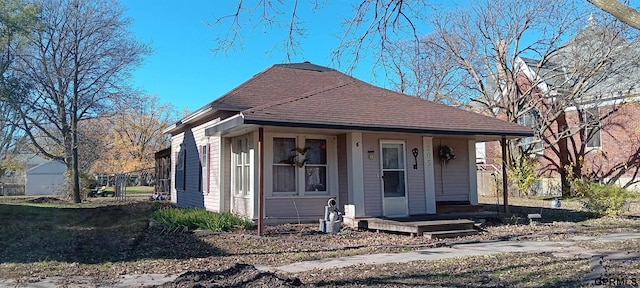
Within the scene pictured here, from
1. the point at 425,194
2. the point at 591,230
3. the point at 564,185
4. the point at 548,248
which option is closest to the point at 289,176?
the point at 425,194

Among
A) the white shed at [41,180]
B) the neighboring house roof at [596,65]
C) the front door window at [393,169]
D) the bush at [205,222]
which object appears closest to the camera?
the bush at [205,222]

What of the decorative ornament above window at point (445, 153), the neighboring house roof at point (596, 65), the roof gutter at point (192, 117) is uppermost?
Result: the neighboring house roof at point (596, 65)

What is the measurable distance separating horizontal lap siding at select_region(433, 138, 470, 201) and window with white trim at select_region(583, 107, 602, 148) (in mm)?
10647

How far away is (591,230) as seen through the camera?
10422 mm

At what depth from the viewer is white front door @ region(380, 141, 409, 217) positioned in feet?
38.4

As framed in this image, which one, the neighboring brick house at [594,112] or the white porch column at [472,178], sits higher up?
the neighboring brick house at [594,112]

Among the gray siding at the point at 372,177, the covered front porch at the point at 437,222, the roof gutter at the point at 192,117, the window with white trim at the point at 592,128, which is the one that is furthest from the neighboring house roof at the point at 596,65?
the roof gutter at the point at 192,117

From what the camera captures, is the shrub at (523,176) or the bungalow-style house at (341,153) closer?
the bungalow-style house at (341,153)

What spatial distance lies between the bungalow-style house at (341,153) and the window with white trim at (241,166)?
0.03 m

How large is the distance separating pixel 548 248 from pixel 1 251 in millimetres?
9510

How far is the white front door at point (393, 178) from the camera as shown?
11719 mm

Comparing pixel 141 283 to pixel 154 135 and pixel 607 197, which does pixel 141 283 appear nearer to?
pixel 607 197

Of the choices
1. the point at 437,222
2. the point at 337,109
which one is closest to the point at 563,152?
the point at 437,222

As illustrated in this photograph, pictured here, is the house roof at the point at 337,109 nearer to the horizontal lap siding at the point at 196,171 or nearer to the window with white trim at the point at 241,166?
the window with white trim at the point at 241,166
